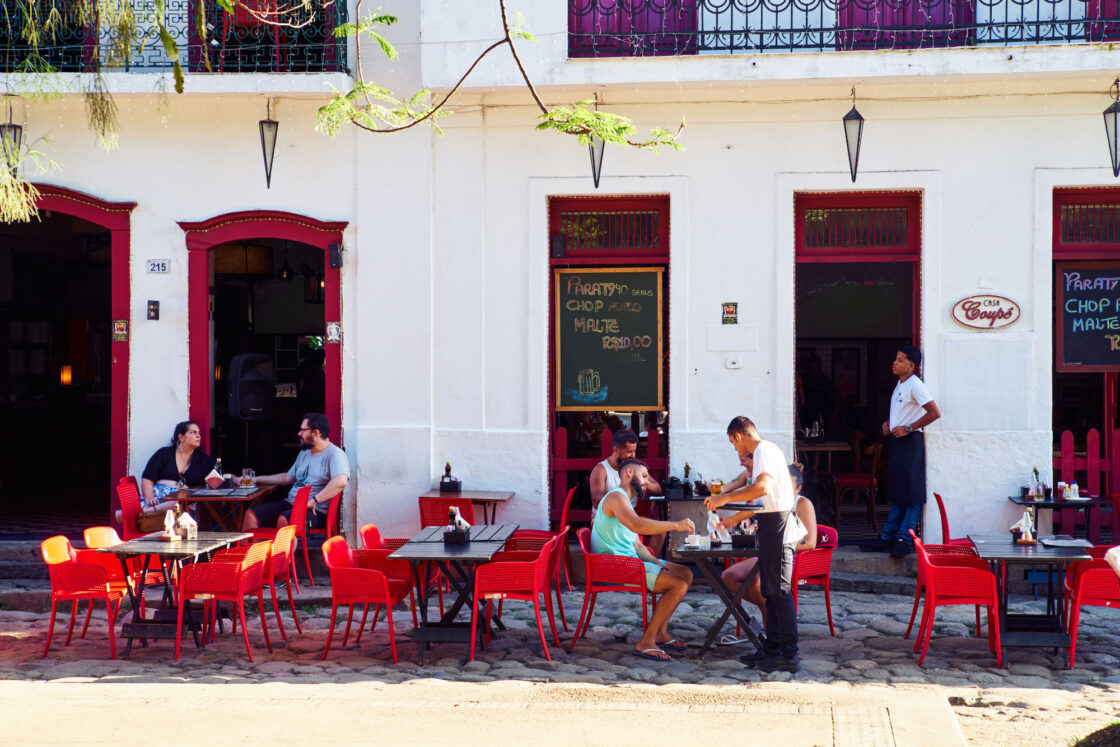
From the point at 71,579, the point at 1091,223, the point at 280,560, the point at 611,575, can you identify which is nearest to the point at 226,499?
the point at 280,560

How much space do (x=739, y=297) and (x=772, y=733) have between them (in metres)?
5.35

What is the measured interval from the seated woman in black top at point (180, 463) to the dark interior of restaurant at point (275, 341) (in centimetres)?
263

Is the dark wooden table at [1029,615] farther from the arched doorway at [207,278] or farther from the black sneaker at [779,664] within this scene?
the arched doorway at [207,278]

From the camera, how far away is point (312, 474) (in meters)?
10.2

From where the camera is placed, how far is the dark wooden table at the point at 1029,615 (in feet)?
23.9

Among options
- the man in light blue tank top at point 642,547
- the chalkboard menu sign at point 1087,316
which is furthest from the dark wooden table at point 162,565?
the chalkboard menu sign at point 1087,316

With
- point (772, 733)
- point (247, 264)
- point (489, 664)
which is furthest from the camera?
point (247, 264)

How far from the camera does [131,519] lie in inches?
376

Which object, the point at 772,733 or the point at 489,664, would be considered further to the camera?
the point at 489,664

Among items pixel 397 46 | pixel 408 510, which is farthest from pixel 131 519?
pixel 397 46

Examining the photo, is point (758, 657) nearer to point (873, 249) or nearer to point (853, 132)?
point (873, 249)

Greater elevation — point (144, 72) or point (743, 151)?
point (144, 72)

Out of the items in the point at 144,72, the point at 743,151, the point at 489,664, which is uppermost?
the point at 144,72

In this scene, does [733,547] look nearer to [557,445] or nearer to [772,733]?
[772,733]
